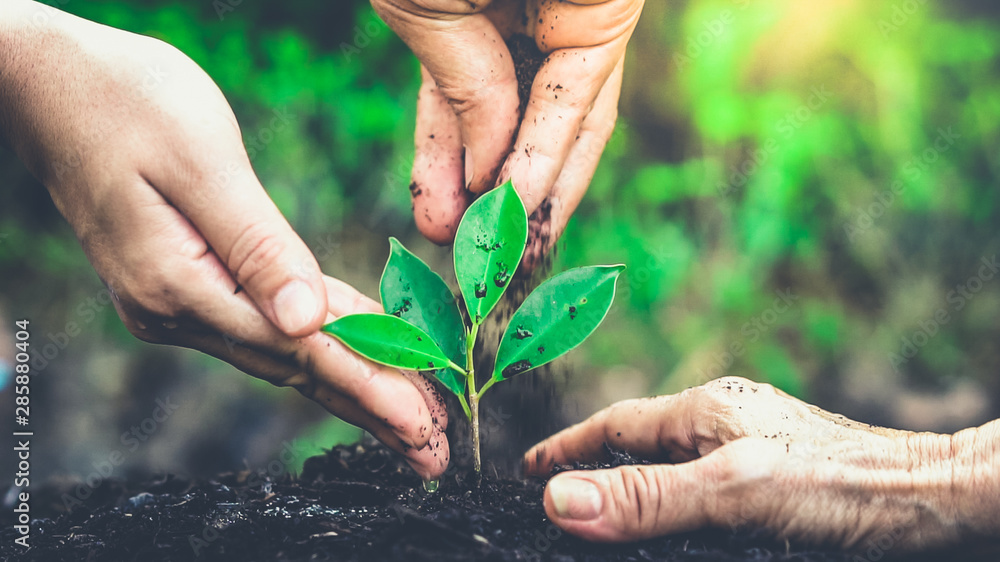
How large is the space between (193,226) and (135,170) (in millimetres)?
104

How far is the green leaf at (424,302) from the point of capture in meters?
0.82

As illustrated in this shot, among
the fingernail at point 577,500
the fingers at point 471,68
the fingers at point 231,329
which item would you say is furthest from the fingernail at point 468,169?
the fingernail at point 577,500

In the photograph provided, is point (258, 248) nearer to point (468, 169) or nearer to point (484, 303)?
point (484, 303)

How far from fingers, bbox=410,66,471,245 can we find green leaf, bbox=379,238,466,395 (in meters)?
0.27

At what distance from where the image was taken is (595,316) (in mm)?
782

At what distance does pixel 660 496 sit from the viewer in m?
0.66

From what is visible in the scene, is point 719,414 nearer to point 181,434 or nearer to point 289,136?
point 289,136

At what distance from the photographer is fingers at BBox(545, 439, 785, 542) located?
0.66 m

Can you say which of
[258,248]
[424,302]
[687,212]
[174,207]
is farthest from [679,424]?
[687,212]

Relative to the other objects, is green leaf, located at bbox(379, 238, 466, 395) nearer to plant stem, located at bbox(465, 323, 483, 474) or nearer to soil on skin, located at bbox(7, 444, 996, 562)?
plant stem, located at bbox(465, 323, 483, 474)

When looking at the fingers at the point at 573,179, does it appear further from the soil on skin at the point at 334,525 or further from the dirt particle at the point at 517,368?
A: the soil on skin at the point at 334,525

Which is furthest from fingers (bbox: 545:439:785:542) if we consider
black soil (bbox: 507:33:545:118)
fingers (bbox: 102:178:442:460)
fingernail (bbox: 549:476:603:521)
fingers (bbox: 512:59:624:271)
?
black soil (bbox: 507:33:545:118)

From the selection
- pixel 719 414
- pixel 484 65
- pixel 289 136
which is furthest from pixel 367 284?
pixel 719 414

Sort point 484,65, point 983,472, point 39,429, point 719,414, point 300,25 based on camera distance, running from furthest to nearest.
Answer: point 39,429, point 300,25, point 484,65, point 719,414, point 983,472
